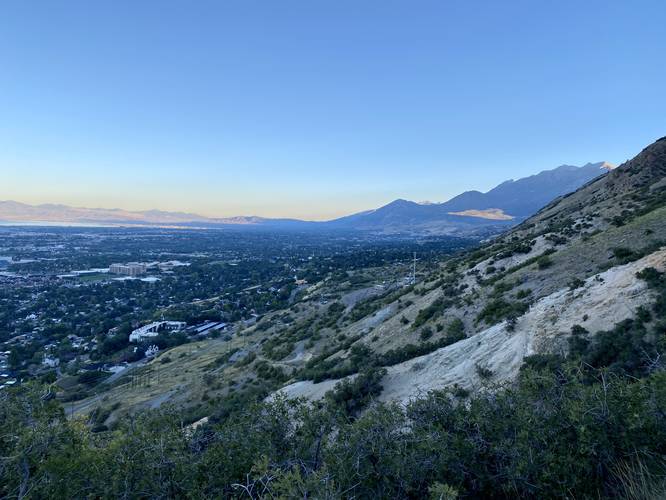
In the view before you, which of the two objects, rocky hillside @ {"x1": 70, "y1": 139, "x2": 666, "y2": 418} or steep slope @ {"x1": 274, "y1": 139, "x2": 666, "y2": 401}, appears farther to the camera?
rocky hillside @ {"x1": 70, "y1": 139, "x2": 666, "y2": 418}

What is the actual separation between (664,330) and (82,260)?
17108 cm

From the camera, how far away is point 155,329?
5600cm

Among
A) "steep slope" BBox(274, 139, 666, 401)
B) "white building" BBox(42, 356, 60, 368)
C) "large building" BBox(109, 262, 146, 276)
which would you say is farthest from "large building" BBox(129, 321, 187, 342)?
"large building" BBox(109, 262, 146, 276)

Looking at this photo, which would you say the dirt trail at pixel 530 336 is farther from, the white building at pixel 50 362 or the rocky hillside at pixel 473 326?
the white building at pixel 50 362

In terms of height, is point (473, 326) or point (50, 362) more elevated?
point (473, 326)

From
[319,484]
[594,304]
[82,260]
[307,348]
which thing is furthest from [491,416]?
[82,260]

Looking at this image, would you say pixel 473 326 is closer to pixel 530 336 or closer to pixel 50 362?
pixel 530 336

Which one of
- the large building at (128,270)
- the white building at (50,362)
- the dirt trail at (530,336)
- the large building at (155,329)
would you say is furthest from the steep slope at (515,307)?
the large building at (128,270)

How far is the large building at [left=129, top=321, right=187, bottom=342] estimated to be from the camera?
5184 cm

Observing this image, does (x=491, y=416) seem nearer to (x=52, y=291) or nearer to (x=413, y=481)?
(x=413, y=481)

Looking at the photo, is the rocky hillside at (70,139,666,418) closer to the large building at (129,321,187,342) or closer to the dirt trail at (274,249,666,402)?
the dirt trail at (274,249,666,402)

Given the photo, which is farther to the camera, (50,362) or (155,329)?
(155,329)

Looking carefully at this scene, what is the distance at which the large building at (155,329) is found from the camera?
5184 centimetres

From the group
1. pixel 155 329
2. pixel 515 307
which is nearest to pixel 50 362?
pixel 155 329
